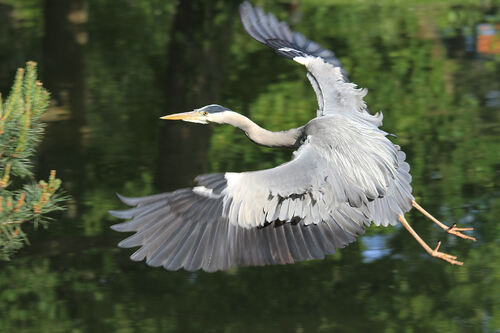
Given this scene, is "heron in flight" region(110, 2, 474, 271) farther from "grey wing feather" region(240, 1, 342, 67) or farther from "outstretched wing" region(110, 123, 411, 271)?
"grey wing feather" region(240, 1, 342, 67)

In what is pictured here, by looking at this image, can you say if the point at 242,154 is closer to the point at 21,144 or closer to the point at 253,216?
the point at 253,216

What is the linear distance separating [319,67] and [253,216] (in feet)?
7.08

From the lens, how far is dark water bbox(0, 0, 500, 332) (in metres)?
6.77

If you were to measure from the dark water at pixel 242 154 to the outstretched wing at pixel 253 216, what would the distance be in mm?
1365

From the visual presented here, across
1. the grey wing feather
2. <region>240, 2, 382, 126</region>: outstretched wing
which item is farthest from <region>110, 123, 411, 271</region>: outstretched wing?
the grey wing feather

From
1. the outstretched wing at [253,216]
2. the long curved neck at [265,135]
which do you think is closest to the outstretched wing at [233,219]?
the outstretched wing at [253,216]

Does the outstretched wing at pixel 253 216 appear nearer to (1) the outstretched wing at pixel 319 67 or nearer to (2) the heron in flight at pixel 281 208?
(2) the heron in flight at pixel 281 208

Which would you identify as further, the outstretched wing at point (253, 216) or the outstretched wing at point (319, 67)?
the outstretched wing at point (319, 67)

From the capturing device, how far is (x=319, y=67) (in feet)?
22.6

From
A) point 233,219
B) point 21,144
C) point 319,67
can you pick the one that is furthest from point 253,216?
point 319,67

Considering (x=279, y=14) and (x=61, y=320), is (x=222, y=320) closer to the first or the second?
(x=61, y=320)

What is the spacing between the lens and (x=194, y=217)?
5.05m

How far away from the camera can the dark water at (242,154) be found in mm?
6766

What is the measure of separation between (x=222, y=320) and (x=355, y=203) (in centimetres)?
178
